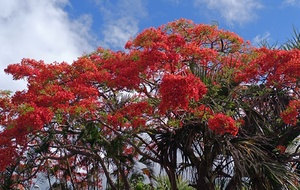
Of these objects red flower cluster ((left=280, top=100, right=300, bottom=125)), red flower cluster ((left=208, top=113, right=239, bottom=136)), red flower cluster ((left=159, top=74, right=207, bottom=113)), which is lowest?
red flower cluster ((left=208, top=113, right=239, bottom=136))

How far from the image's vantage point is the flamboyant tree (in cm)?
897

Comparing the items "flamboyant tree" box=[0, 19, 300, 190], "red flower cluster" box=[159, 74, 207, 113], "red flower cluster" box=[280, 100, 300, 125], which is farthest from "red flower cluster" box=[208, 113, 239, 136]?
"red flower cluster" box=[280, 100, 300, 125]

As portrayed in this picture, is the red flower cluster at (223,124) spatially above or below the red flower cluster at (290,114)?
below

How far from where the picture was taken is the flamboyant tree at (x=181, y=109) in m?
8.97

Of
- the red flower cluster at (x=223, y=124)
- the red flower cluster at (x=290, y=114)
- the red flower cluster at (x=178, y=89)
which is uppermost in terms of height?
the red flower cluster at (x=178, y=89)

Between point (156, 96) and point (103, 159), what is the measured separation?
2811mm

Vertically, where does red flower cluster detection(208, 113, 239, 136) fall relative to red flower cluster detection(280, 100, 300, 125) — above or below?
below

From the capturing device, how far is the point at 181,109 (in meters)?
9.11

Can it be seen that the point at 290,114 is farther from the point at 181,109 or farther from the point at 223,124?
the point at 181,109

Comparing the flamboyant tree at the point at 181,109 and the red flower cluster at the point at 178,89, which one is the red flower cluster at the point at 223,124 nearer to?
the flamboyant tree at the point at 181,109

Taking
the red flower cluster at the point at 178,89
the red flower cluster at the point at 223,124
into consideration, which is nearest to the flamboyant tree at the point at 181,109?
the red flower cluster at the point at 223,124

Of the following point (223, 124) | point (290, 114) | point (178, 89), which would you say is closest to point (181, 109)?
point (223, 124)

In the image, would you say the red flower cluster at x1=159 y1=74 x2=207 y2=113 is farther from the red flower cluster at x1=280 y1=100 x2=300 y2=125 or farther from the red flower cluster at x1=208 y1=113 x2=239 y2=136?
the red flower cluster at x1=280 y1=100 x2=300 y2=125

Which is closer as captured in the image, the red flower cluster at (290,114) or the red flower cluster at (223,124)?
the red flower cluster at (223,124)
